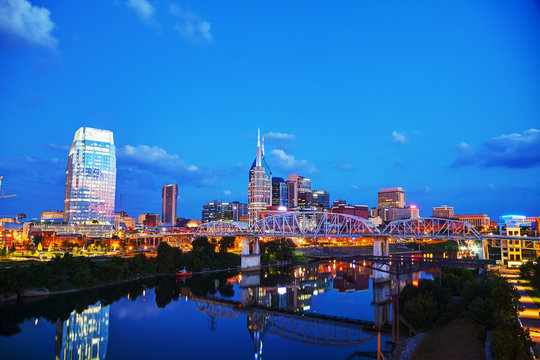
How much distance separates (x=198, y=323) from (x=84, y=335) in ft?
44.7

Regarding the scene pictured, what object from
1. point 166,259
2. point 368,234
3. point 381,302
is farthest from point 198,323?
point 368,234

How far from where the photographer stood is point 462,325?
→ 35375 mm

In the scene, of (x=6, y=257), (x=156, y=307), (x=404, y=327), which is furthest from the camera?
(x=6, y=257)

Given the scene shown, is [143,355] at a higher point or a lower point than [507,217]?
lower

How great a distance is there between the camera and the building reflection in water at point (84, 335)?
38375 mm

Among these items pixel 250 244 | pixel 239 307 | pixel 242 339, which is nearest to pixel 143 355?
pixel 242 339

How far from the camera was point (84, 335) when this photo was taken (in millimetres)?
43750

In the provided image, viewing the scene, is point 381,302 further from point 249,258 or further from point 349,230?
point 349,230

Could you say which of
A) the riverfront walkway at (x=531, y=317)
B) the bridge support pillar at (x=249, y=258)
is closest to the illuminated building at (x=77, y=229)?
the bridge support pillar at (x=249, y=258)

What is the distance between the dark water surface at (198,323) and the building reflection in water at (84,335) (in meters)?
0.09

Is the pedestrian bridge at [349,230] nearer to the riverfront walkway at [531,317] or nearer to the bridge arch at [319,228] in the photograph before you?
the bridge arch at [319,228]

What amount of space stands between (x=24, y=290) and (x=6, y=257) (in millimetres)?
38441

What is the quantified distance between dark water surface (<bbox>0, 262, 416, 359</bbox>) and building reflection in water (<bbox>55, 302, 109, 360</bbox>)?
0.31 feet

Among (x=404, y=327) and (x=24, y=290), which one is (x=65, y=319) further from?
(x=404, y=327)
